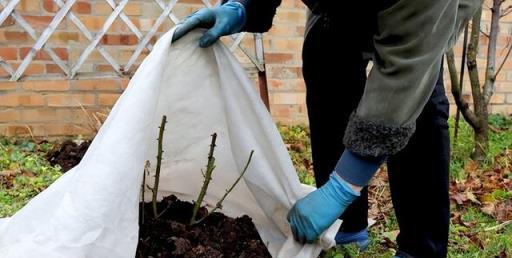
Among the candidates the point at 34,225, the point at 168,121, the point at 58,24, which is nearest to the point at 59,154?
the point at 58,24

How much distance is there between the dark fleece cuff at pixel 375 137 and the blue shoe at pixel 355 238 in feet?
1.66

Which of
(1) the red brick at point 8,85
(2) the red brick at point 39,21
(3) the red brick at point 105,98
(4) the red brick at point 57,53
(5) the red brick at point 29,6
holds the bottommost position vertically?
(3) the red brick at point 105,98

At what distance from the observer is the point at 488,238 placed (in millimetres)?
2033

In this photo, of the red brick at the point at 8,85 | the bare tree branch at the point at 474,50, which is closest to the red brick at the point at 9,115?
the red brick at the point at 8,85

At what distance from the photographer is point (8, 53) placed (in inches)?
118

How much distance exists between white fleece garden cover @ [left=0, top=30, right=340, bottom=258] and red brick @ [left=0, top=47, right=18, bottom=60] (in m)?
1.62

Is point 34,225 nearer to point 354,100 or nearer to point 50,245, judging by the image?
point 50,245

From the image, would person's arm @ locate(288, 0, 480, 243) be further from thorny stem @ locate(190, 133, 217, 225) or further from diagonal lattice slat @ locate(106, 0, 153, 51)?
diagonal lattice slat @ locate(106, 0, 153, 51)

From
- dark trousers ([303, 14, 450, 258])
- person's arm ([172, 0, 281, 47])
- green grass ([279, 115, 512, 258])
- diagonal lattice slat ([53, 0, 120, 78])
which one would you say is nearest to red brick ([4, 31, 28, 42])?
diagonal lattice slat ([53, 0, 120, 78])

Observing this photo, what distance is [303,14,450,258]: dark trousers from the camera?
1.55 metres

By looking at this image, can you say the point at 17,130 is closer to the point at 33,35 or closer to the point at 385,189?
the point at 33,35

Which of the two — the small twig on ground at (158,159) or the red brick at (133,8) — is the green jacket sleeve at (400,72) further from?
the red brick at (133,8)

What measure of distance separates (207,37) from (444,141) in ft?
1.88

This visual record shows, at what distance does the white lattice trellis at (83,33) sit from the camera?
9.57ft
